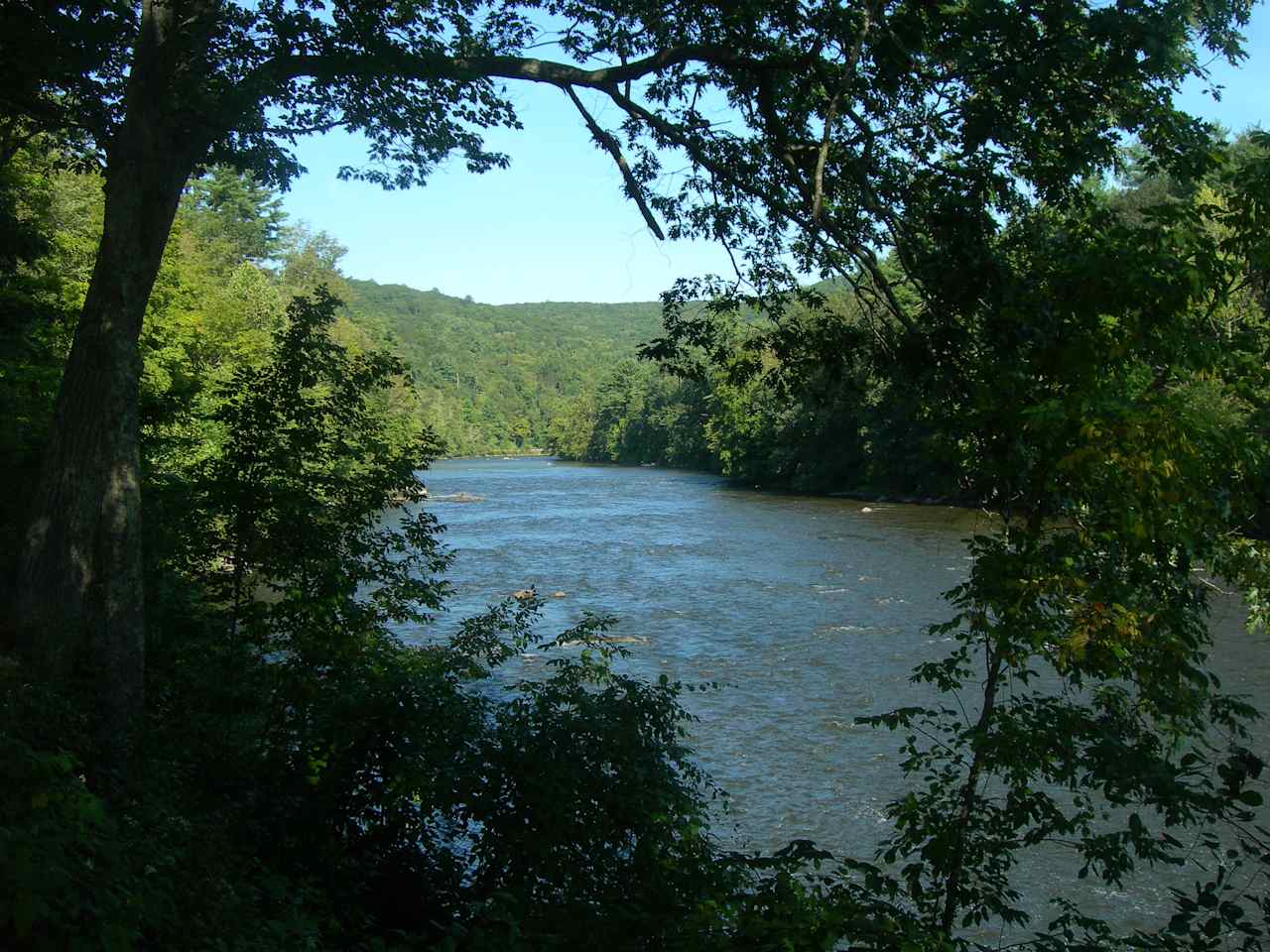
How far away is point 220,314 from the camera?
1153 inches

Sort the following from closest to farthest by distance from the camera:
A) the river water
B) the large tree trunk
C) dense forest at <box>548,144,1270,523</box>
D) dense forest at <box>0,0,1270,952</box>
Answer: dense forest at <box>0,0,1270,952</box>
dense forest at <box>548,144,1270,523</box>
the large tree trunk
the river water

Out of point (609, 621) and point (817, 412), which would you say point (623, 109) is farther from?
point (817, 412)

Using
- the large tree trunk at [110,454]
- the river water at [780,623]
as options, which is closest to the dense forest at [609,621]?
the large tree trunk at [110,454]

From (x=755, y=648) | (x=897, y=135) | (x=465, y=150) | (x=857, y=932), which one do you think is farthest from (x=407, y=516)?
(x=755, y=648)

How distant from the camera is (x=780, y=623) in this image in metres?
19.4

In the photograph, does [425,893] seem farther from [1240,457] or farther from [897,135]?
[897,135]

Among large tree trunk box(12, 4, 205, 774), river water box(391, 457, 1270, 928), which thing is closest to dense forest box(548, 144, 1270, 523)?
river water box(391, 457, 1270, 928)

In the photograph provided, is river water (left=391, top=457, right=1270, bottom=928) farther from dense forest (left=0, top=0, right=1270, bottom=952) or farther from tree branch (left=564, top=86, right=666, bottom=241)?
tree branch (left=564, top=86, right=666, bottom=241)

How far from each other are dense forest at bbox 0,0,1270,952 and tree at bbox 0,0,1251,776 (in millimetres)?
31

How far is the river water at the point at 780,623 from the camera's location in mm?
10250

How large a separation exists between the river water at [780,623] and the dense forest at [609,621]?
0.82 meters

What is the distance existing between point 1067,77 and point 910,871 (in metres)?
4.28

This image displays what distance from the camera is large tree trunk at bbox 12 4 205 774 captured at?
652cm

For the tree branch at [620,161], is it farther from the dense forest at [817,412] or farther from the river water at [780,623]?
the river water at [780,623]
